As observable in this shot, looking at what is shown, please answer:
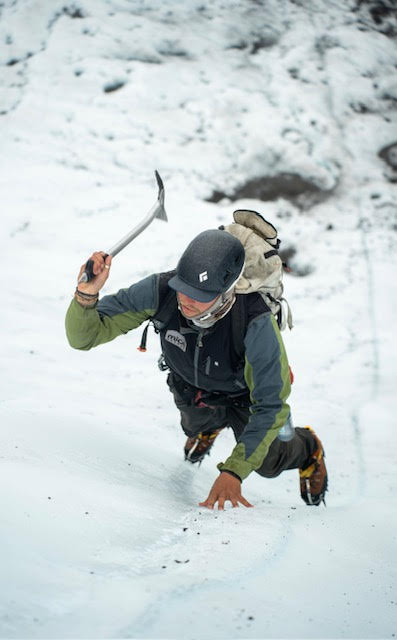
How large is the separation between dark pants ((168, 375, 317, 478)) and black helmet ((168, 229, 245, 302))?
2.55ft

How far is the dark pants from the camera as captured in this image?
2.81 m

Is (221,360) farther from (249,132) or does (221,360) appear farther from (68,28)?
(68,28)

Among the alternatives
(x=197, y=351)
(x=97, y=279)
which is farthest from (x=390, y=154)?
(x=97, y=279)

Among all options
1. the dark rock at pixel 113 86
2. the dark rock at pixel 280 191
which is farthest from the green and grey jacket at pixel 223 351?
the dark rock at pixel 113 86

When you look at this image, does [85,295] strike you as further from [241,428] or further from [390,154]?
[390,154]

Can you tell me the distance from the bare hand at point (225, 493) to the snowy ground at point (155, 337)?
73 millimetres

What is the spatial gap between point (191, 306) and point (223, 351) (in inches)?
11.7

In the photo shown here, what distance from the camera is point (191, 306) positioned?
7.76 ft

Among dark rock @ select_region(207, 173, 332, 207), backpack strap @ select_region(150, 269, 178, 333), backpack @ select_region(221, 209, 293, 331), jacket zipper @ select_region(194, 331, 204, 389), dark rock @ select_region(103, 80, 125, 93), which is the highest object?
backpack @ select_region(221, 209, 293, 331)

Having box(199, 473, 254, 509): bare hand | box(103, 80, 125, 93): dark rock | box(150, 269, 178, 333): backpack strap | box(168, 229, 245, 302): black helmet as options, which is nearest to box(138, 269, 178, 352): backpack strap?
box(150, 269, 178, 333): backpack strap

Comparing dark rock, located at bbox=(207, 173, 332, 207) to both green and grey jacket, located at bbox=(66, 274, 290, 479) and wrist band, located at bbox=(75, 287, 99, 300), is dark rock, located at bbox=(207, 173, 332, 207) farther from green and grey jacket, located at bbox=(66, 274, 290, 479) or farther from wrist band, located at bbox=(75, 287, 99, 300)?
wrist band, located at bbox=(75, 287, 99, 300)

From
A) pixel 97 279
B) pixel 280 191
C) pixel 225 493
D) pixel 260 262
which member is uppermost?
pixel 260 262

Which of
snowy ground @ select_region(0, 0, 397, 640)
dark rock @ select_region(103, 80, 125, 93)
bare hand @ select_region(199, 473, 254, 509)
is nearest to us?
snowy ground @ select_region(0, 0, 397, 640)

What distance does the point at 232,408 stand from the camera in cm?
300
